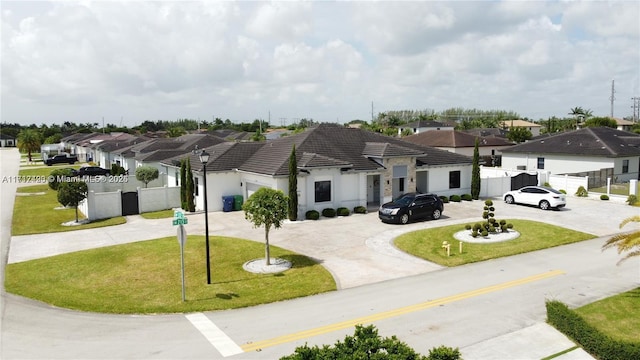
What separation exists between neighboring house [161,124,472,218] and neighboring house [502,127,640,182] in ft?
44.2

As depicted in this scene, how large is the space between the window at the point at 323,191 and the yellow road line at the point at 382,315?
14.7 meters

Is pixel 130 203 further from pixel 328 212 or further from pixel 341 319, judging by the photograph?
pixel 341 319

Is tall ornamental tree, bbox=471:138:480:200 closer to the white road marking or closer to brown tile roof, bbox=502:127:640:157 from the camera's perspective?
brown tile roof, bbox=502:127:640:157

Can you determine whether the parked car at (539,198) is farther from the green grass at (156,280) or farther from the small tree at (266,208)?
the small tree at (266,208)

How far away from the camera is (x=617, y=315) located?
13.8m

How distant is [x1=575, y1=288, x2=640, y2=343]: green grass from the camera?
12625 millimetres

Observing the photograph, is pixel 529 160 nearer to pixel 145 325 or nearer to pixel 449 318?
pixel 449 318

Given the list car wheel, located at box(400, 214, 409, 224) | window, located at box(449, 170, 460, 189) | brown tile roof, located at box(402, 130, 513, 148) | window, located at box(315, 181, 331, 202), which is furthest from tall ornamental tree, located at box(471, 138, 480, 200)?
brown tile roof, located at box(402, 130, 513, 148)

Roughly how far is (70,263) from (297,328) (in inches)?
461

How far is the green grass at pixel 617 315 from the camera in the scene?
12.6m

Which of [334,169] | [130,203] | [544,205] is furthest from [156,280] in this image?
[544,205]

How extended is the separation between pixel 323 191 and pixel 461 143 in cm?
3251

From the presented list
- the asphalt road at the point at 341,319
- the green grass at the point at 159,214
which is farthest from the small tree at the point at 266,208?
the green grass at the point at 159,214

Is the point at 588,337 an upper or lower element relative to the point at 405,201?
lower
